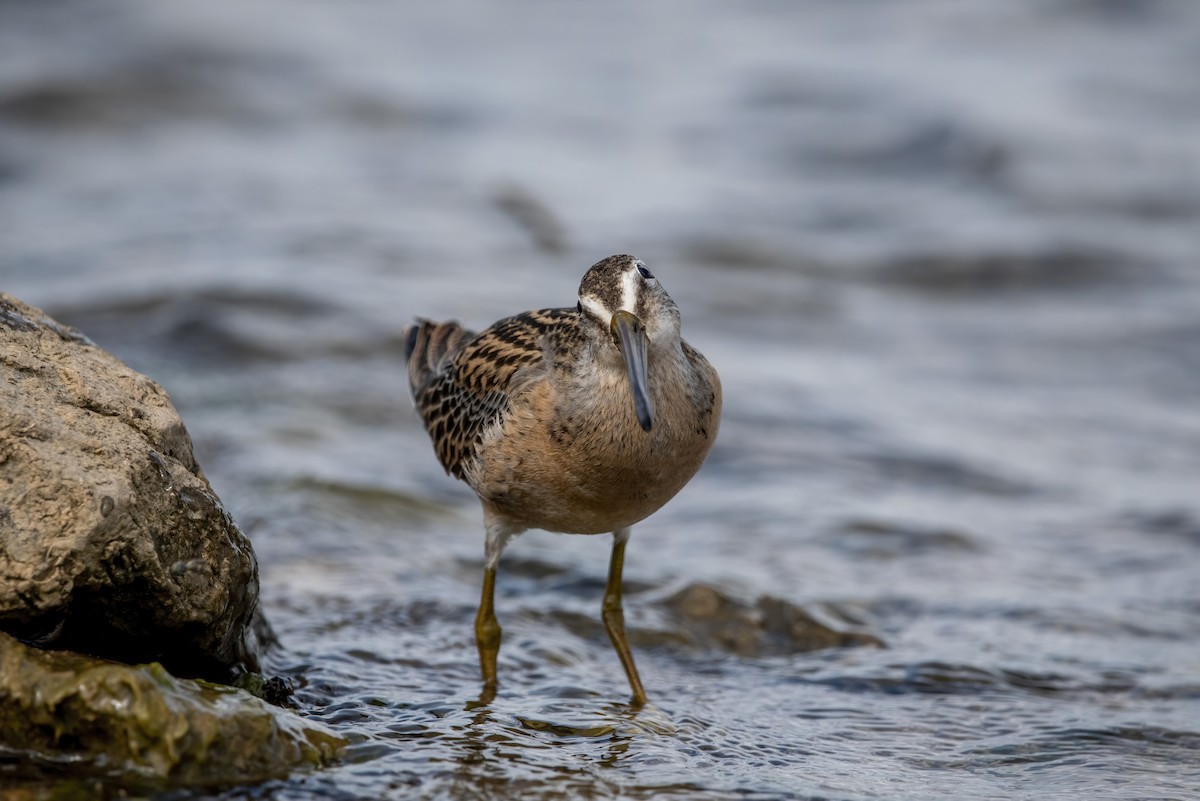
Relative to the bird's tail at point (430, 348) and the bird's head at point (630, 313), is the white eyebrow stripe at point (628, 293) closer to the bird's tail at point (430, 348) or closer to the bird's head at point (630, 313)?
the bird's head at point (630, 313)

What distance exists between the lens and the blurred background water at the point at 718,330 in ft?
21.7

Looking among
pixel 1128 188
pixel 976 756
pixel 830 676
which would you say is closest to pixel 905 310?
pixel 1128 188

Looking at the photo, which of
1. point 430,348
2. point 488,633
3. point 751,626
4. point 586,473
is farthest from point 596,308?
point 751,626

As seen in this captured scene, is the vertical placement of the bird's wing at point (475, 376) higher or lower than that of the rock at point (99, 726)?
higher

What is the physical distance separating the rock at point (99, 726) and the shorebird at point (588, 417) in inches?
80.2

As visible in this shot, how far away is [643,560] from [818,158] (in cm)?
1165

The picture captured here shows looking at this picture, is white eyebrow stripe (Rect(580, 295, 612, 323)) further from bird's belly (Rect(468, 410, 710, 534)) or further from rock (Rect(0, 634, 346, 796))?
rock (Rect(0, 634, 346, 796))

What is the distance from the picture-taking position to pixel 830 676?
742cm

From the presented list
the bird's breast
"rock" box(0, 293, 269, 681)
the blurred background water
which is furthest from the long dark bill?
"rock" box(0, 293, 269, 681)

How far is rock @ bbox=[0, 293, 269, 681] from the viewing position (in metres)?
4.66

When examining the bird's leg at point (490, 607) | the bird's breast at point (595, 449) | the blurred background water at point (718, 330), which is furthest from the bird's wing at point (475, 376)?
the blurred background water at point (718, 330)

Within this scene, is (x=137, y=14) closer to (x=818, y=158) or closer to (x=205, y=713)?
(x=818, y=158)

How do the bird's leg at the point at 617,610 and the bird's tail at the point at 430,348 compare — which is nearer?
the bird's leg at the point at 617,610

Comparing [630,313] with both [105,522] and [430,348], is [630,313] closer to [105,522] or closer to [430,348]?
[105,522]
